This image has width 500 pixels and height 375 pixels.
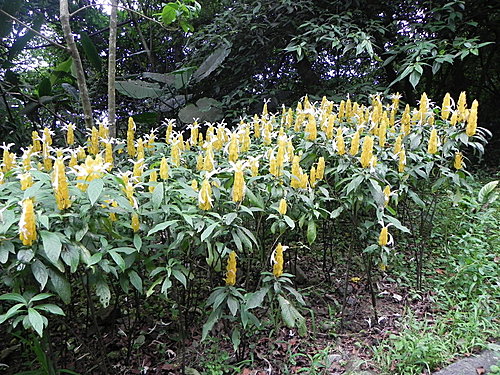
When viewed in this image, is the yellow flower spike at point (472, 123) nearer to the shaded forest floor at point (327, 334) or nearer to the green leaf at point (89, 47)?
the shaded forest floor at point (327, 334)

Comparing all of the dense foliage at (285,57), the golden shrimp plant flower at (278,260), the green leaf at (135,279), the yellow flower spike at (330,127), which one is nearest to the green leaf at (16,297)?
the green leaf at (135,279)

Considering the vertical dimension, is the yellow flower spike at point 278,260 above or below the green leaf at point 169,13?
below

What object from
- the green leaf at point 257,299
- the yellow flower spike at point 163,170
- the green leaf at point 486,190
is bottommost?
the green leaf at point 486,190

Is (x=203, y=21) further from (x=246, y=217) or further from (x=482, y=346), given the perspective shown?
(x=482, y=346)

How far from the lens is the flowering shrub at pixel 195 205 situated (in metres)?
1.41

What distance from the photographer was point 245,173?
196 centimetres

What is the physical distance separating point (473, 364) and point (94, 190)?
77.7 inches

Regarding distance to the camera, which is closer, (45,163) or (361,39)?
(45,163)

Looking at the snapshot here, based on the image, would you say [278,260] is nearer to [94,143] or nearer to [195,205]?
[195,205]

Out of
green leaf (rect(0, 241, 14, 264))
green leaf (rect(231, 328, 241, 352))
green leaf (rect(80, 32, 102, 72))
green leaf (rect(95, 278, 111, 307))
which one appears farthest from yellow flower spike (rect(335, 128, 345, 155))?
green leaf (rect(80, 32, 102, 72))

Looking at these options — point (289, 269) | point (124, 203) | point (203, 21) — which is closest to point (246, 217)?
point (124, 203)

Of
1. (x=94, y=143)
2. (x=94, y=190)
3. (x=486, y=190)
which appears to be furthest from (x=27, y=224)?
(x=486, y=190)

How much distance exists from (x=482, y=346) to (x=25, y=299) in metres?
2.18

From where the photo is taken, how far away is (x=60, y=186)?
1413 millimetres
